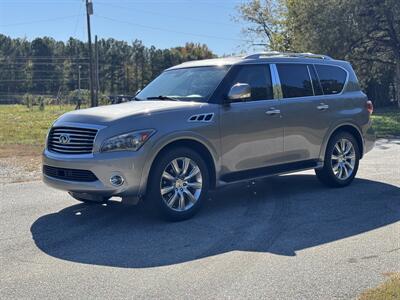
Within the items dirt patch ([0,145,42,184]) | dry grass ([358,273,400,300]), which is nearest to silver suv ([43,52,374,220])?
dry grass ([358,273,400,300])

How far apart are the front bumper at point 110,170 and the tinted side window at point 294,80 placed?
8.72 feet

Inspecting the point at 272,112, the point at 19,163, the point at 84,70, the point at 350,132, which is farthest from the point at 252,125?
the point at 84,70

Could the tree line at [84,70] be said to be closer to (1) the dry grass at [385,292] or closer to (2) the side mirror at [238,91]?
(2) the side mirror at [238,91]

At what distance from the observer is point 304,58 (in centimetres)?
797

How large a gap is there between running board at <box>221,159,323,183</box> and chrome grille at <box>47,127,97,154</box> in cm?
177

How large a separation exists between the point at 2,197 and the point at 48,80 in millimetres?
65813

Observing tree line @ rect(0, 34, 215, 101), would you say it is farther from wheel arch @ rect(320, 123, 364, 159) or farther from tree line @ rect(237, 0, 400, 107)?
wheel arch @ rect(320, 123, 364, 159)

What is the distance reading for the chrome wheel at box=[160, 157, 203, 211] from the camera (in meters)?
6.13

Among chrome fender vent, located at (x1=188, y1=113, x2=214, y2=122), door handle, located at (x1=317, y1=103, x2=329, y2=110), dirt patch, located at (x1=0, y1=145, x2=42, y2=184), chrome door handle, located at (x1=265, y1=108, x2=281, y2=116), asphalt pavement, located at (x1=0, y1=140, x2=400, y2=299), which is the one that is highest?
door handle, located at (x1=317, y1=103, x2=329, y2=110)

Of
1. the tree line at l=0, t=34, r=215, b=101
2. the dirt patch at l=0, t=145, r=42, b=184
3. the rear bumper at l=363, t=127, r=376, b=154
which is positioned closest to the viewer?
the rear bumper at l=363, t=127, r=376, b=154

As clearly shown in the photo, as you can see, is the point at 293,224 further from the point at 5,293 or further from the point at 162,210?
the point at 5,293

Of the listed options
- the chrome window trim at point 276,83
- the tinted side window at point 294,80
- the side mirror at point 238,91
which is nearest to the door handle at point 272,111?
the chrome window trim at point 276,83

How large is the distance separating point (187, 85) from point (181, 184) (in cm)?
154

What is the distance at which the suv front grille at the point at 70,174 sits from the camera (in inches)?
231
